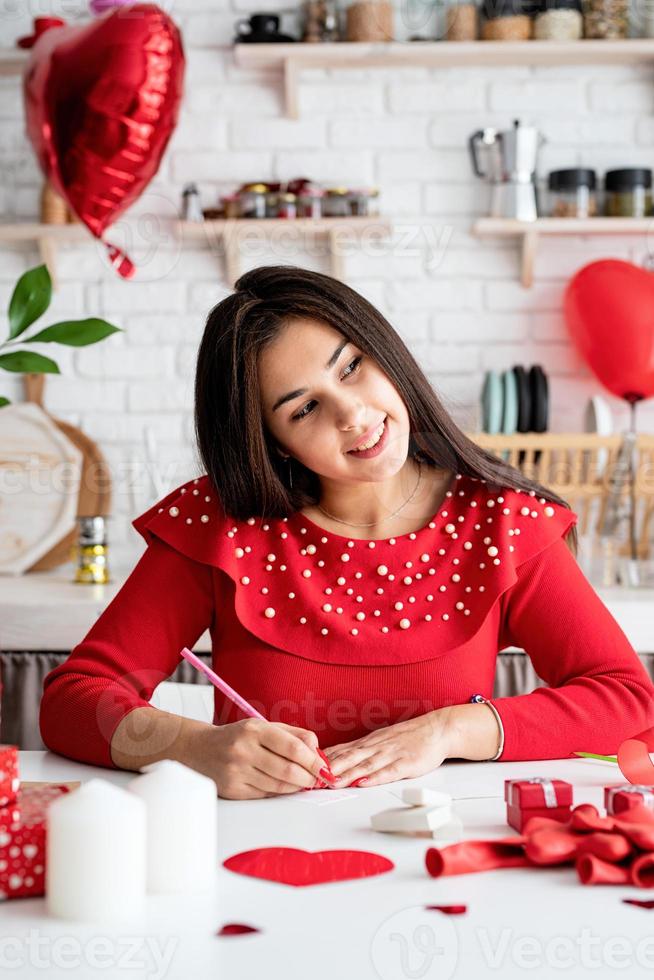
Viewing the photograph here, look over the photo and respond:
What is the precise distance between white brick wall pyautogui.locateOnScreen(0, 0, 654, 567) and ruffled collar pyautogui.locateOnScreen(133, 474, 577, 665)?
139 centimetres

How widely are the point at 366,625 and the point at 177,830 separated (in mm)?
562

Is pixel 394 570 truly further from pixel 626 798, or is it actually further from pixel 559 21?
pixel 559 21

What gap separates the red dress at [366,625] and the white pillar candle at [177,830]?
422mm

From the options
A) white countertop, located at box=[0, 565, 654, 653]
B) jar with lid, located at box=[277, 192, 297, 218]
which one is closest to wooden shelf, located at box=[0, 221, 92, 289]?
jar with lid, located at box=[277, 192, 297, 218]

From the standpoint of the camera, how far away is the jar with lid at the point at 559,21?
2.66 m

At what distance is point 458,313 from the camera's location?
2.84 m

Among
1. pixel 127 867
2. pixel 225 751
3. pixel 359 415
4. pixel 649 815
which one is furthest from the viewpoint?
pixel 359 415

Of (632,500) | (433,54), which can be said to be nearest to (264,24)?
(433,54)

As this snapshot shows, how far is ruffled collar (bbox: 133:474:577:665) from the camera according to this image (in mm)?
1301

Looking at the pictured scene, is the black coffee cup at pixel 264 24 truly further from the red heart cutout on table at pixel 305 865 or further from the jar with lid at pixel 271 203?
the red heart cutout on table at pixel 305 865

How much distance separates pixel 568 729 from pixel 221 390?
1.85 feet

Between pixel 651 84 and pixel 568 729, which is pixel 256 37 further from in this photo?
pixel 568 729

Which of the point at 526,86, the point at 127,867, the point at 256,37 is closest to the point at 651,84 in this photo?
the point at 526,86

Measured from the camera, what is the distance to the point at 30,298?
1.27 metres
